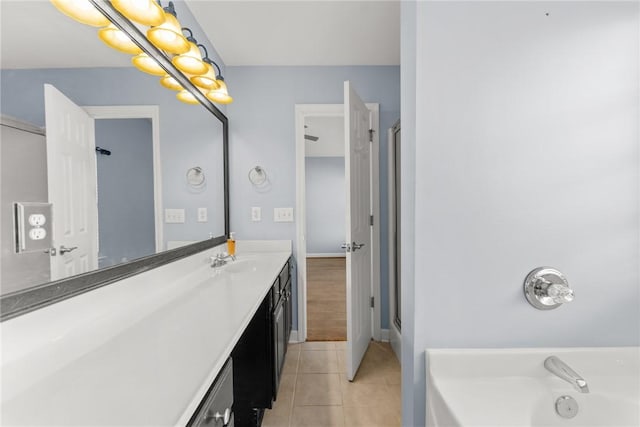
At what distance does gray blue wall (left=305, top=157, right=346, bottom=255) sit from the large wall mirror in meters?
5.17

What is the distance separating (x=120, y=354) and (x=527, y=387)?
111 centimetres

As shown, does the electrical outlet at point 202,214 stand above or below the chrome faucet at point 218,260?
above

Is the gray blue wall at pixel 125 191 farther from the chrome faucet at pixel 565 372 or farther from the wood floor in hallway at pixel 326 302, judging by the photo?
the wood floor in hallway at pixel 326 302

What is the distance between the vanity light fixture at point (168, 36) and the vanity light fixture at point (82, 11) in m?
0.21

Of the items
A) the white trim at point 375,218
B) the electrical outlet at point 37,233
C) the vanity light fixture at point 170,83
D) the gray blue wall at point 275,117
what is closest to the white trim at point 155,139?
the vanity light fixture at point 170,83

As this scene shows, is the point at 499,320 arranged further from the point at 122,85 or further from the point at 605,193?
the point at 122,85

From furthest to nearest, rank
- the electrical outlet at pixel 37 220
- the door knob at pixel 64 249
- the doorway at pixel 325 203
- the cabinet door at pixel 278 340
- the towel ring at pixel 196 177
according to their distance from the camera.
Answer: the doorway at pixel 325 203
the towel ring at pixel 196 177
the cabinet door at pixel 278 340
the door knob at pixel 64 249
the electrical outlet at pixel 37 220

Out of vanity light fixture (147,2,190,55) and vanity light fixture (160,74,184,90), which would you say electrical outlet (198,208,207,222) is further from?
vanity light fixture (147,2,190,55)

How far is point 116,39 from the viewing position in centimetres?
106

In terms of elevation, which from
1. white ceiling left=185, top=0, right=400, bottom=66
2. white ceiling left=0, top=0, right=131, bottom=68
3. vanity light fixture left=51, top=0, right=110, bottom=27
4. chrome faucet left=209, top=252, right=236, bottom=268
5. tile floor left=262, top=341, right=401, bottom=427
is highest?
white ceiling left=185, top=0, right=400, bottom=66

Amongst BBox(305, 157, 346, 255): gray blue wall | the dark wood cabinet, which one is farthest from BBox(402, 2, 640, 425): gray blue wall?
BBox(305, 157, 346, 255): gray blue wall

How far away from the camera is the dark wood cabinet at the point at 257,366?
138 cm

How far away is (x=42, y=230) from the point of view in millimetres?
768

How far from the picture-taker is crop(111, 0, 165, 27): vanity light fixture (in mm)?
991
